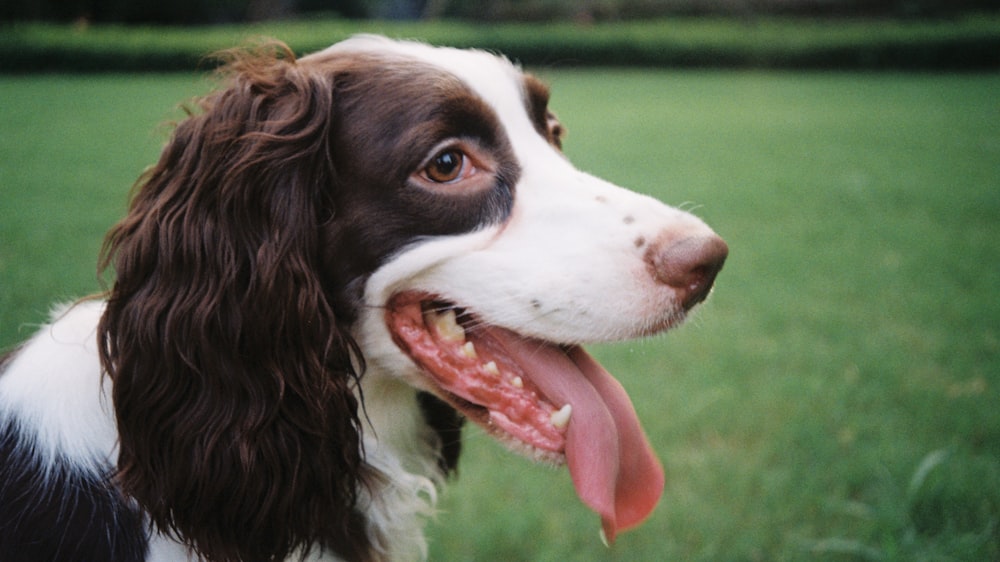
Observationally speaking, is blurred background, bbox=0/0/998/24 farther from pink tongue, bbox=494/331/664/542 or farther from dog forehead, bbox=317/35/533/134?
pink tongue, bbox=494/331/664/542

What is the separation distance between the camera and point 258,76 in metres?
2.08

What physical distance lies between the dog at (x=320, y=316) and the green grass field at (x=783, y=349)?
1.64ft

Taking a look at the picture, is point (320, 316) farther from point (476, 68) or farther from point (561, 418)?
point (476, 68)

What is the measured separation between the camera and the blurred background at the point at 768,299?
122 inches

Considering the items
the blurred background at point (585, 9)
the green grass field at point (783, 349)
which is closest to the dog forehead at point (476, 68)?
the green grass field at point (783, 349)

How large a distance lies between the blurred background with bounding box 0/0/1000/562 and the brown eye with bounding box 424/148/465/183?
2.18ft

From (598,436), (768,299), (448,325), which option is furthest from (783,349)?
(448,325)

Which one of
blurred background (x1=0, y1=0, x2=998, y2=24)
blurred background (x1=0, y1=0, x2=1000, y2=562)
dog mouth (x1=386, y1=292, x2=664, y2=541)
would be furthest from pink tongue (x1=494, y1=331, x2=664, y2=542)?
blurred background (x1=0, y1=0, x2=998, y2=24)

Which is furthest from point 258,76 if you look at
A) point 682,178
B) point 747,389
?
point 682,178

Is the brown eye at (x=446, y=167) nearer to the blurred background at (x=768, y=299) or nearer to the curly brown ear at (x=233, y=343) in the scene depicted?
the curly brown ear at (x=233, y=343)

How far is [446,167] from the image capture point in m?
1.97

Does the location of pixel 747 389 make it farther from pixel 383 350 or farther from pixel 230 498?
pixel 230 498

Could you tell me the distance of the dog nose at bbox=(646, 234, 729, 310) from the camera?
71.6 inches

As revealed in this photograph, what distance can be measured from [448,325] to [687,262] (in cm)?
60
